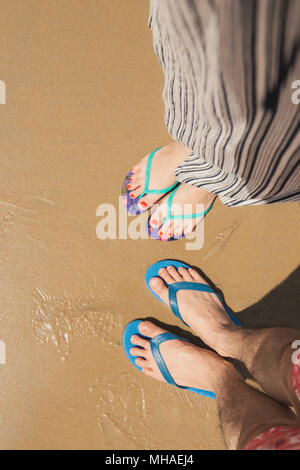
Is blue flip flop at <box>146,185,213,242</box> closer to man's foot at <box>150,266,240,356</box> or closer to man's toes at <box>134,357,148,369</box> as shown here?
man's foot at <box>150,266,240,356</box>

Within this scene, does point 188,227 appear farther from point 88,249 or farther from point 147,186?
point 88,249

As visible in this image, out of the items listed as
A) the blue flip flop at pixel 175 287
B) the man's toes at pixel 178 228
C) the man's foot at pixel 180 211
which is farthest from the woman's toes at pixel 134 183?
the blue flip flop at pixel 175 287

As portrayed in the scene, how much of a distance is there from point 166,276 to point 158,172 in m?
0.49

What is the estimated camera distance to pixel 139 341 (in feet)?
4.59

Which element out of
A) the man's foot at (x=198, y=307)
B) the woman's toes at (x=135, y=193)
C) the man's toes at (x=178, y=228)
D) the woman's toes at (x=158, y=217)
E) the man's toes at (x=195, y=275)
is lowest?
the man's foot at (x=198, y=307)

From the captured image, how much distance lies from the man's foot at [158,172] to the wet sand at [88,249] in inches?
3.2

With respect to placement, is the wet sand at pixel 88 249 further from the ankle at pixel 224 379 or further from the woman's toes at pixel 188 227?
the ankle at pixel 224 379

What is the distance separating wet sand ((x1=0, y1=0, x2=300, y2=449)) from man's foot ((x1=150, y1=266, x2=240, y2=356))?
0.24 feet

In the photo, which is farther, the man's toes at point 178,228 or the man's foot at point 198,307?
the man's toes at point 178,228

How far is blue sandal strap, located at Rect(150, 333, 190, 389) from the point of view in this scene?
136cm

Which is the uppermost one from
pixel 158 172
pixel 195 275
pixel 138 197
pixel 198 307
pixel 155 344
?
pixel 158 172

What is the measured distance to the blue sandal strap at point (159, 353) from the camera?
1.36 meters

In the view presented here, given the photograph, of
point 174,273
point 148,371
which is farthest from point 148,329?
point 174,273

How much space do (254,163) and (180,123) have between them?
0.78 ft
